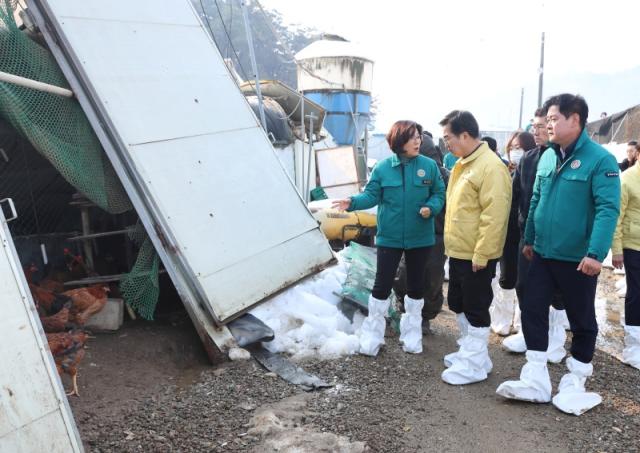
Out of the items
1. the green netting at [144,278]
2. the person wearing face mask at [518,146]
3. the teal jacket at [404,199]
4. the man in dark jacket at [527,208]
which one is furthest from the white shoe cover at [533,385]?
the green netting at [144,278]

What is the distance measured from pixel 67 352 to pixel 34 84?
199cm

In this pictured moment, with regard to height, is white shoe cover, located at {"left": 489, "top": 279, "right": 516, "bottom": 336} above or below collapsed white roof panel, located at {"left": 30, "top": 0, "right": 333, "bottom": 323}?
below

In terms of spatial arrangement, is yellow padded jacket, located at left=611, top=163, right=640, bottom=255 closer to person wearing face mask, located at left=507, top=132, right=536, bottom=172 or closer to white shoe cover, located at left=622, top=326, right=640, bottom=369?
white shoe cover, located at left=622, top=326, right=640, bottom=369

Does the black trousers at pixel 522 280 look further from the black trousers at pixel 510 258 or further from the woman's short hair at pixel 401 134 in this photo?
the woman's short hair at pixel 401 134

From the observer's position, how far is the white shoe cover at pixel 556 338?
160 inches

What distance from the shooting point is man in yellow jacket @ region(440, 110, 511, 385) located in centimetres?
351

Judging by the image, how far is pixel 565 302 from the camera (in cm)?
324

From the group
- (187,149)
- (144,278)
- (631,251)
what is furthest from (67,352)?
(631,251)

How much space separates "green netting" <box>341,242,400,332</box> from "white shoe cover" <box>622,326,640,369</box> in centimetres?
195

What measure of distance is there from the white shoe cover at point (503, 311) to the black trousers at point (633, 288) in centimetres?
95

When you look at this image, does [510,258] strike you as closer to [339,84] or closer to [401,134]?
[401,134]

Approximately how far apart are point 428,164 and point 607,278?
4.98m

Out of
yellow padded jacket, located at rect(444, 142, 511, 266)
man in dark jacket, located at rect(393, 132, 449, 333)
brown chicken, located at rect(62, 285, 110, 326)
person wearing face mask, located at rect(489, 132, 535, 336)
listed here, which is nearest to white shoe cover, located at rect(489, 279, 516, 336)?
person wearing face mask, located at rect(489, 132, 535, 336)

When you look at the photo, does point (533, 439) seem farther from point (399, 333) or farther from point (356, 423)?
point (399, 333)
